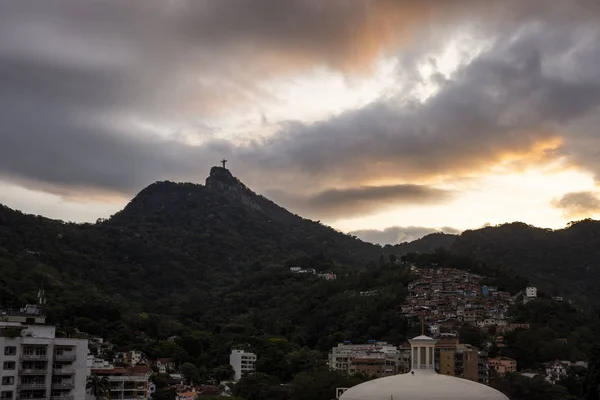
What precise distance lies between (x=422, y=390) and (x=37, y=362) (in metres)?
22.3

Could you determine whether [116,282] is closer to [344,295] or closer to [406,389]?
[344,295]

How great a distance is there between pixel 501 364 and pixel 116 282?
68.5 m

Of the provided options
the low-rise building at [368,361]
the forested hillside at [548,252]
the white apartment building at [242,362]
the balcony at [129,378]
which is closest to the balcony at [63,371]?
the balcony at [129,378]

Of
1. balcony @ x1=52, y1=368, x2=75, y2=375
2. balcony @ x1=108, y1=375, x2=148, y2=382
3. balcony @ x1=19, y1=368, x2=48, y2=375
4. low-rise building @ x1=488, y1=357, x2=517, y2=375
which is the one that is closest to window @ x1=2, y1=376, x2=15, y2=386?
balcony @ x1=19, y1=368, x2=48, y2=375

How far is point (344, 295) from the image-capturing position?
106 m

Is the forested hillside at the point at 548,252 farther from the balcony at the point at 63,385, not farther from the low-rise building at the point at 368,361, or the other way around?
the balcony at the point at 63,385

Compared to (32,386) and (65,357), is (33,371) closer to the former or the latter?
(32,386)

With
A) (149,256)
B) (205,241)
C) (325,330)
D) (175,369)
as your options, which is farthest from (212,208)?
(175,369)

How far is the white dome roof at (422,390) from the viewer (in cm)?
2436

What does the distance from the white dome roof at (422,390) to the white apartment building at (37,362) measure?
19.3 metres

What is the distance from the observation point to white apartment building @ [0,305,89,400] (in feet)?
122

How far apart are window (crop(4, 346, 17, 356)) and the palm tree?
8.52m

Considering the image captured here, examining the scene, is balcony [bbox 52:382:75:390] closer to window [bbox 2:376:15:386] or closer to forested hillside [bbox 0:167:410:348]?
window [bbox 2:376:15:386]

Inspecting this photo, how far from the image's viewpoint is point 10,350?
37.2 m
